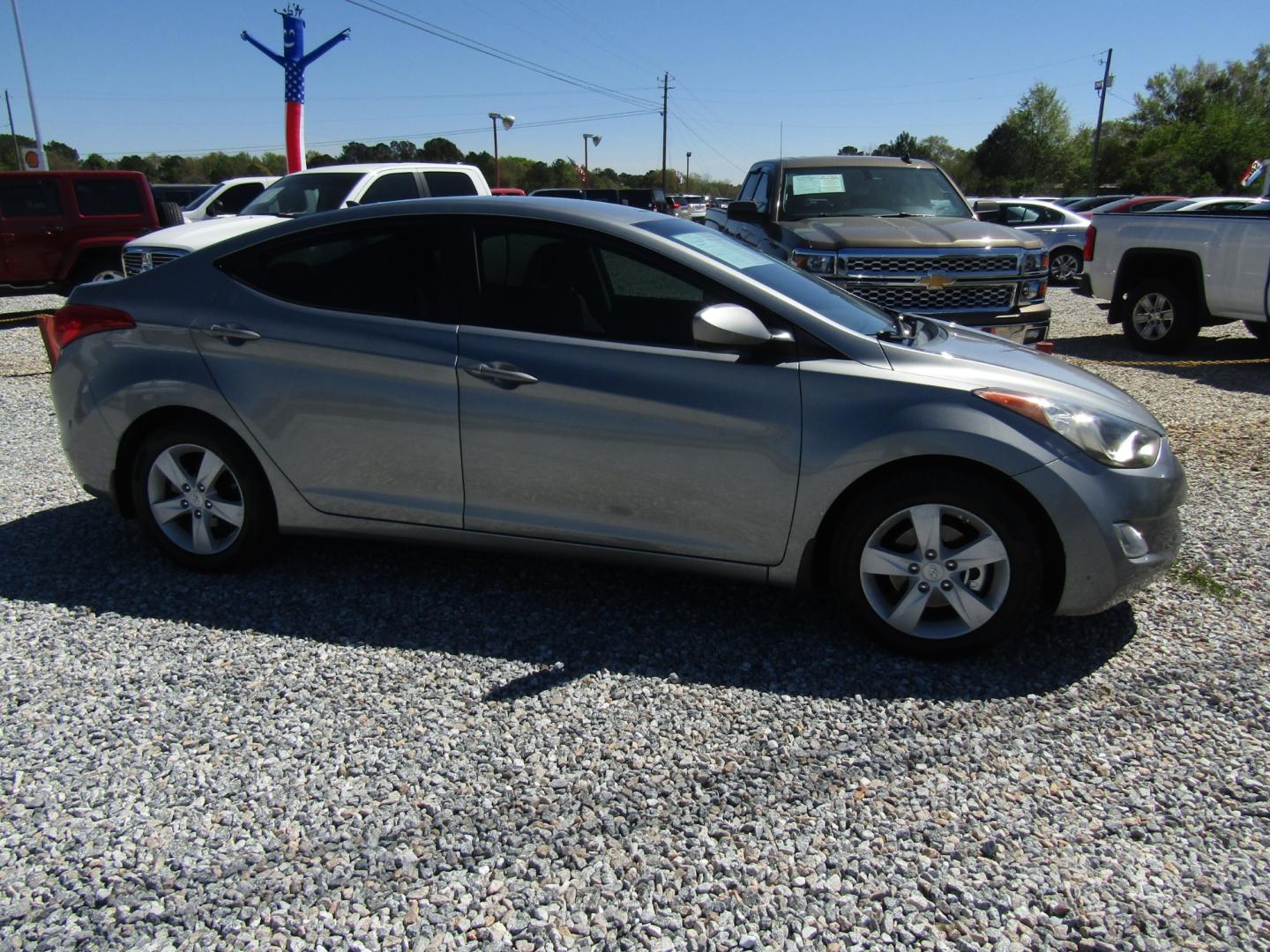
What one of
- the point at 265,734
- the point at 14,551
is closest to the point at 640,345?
the point at 265,734

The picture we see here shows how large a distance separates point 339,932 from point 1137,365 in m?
9.85

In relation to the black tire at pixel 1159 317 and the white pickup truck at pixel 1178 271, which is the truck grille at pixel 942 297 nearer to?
the white pickup truck at pixel 1178 271

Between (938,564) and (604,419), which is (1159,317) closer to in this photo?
(938,564)

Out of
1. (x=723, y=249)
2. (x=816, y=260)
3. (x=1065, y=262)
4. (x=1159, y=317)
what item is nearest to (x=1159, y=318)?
(x=1159, y=317)

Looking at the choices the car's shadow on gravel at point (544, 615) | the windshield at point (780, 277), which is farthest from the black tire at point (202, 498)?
the windshield at point (780, 277)

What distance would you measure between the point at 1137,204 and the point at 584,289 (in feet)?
67.5

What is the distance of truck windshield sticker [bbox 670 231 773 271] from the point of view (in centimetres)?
381

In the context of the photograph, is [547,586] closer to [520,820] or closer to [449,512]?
[449,512]

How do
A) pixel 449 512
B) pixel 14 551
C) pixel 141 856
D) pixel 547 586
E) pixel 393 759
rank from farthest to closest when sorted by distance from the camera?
pixel 14 551, pixel 547 586, pixel 449 512, pixel 393 759, pixel 141 856

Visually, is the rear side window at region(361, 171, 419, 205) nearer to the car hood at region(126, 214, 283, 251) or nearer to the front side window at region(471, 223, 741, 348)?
the car hood at region(126, 214, 283, 251)

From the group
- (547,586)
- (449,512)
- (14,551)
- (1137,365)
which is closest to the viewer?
(449,512)

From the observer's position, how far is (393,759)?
116 inches

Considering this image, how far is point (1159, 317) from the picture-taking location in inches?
411

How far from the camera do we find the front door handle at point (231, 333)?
399 cm
